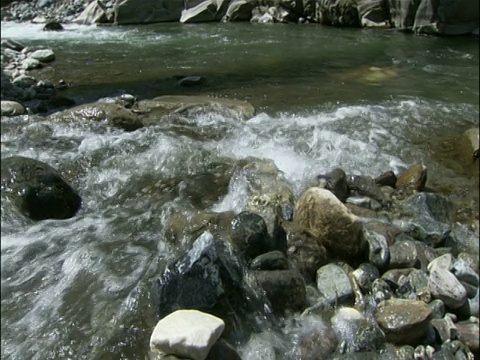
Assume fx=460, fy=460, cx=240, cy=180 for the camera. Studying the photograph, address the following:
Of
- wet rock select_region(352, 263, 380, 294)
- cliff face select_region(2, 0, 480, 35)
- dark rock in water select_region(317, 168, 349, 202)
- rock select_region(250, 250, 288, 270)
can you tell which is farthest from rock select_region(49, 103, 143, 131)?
cliff face select_region(2, 0, 480, 35)

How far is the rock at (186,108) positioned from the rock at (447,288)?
317cm

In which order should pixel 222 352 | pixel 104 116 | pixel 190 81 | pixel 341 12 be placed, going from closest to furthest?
pixel 222 352
pixel 104 116
pixel 190 81
pixel 341 12

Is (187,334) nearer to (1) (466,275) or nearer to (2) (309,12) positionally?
(1) (466,275)

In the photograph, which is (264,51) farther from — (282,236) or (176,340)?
(176,340)

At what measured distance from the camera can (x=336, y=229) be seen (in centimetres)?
307

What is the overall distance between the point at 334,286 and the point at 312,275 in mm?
174

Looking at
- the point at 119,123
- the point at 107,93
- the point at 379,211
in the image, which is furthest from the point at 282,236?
the point at 107,93

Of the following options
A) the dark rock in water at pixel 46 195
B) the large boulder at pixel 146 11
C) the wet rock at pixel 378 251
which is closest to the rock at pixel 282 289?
the wet rock at pixel 378 251

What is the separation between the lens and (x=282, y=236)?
3055 mm

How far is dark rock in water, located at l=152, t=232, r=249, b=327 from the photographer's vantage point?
7.74ft

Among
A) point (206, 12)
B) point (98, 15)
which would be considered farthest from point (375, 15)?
point (98, 15)

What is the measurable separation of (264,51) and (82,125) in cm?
521

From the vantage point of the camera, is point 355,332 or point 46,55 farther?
point 46,55

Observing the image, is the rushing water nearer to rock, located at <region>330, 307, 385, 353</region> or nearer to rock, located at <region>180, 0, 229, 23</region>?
rock, located at <region>330, 307, 385, 353</region>
